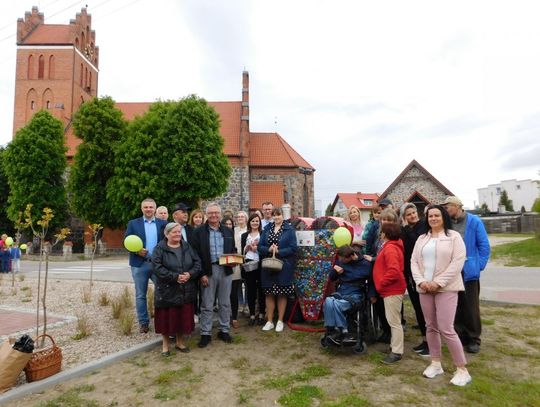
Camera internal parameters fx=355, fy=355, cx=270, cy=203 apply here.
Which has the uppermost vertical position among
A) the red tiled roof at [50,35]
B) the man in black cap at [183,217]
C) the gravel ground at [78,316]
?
the red tiled roof at [50,35]

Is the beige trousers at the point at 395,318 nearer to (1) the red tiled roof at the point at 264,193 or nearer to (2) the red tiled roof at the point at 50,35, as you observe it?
(1) the red tiled roof at the point at 264,193

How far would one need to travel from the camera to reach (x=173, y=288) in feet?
15.1

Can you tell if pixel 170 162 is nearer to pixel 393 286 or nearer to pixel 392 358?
pixel 393 286

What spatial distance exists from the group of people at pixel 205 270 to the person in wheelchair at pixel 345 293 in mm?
946

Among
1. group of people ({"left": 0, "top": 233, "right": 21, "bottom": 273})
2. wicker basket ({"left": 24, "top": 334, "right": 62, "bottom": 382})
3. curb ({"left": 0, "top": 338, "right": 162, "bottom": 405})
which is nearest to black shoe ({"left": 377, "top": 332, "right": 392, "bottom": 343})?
curb ({"left": 0, "top": 338, "right": 162, "bottom": 405})

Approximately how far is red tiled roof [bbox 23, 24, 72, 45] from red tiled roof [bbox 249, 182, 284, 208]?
74.7 feet

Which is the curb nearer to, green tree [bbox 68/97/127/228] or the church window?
green tree [bbox 68/97/127/228]

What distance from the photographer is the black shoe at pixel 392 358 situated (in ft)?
13.8

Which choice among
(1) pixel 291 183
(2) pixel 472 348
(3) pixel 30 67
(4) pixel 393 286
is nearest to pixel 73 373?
(4) pixel 393 286

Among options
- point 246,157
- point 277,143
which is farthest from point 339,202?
point 246,157

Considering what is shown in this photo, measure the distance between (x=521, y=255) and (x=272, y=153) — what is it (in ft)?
69.3

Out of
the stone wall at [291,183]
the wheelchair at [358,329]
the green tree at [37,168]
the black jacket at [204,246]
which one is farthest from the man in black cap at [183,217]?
the green tree at [37,168]

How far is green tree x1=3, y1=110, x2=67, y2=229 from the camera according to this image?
2670cm

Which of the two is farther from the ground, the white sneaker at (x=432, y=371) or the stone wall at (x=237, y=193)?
the stone wall at (x=237, y=193)
